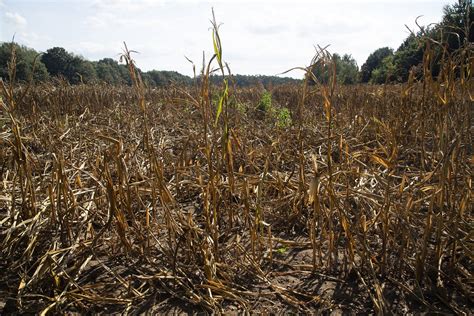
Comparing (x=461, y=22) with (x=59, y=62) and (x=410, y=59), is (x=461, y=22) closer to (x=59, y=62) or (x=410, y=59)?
(x=410, y=59)

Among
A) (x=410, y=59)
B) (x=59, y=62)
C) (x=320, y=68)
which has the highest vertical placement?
(x=59, y=62)

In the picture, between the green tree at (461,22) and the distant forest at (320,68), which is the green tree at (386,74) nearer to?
the distant forest at (320,68)

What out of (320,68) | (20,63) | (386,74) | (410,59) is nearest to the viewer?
(320,68)

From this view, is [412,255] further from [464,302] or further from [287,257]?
[287,257]

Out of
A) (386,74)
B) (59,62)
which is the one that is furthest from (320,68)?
(59,62)

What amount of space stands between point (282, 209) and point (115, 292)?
3.71ft

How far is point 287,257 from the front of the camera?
1762mm

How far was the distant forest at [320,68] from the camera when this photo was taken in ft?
5.26

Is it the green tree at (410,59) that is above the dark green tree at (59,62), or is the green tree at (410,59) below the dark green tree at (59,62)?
below

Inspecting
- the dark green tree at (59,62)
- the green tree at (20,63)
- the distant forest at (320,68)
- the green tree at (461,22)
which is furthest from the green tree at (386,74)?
the dark green tree at (59,62)

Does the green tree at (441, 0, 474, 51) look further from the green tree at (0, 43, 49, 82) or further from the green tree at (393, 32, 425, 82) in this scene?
the green tree at (0, 43, 49, 82)

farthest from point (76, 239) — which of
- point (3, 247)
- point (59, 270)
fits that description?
point (3, 247)

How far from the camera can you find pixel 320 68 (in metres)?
1.60

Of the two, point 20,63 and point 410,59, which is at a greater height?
point 410,59
